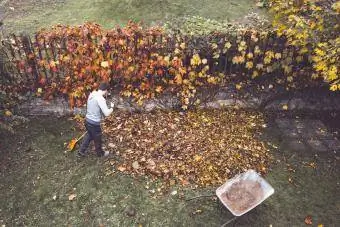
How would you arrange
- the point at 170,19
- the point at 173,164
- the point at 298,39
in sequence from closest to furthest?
1. the point at 173,164
2. the point at 298,39
3. the point at 170,19

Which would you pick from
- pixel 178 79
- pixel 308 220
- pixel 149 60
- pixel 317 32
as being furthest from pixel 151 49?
pixel 308 220

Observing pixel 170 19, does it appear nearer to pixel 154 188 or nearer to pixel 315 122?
pixel 315 122

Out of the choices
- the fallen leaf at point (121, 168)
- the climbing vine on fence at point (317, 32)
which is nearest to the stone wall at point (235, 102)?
the climbing vine on fence at point (317, 32)

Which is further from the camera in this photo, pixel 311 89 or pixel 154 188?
pixel 311 89

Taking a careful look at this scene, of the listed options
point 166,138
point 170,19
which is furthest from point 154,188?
point 170,19

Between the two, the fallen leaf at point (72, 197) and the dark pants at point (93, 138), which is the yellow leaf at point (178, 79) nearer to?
the dark pants at point (93, 138)

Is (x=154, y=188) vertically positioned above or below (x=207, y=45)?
below
